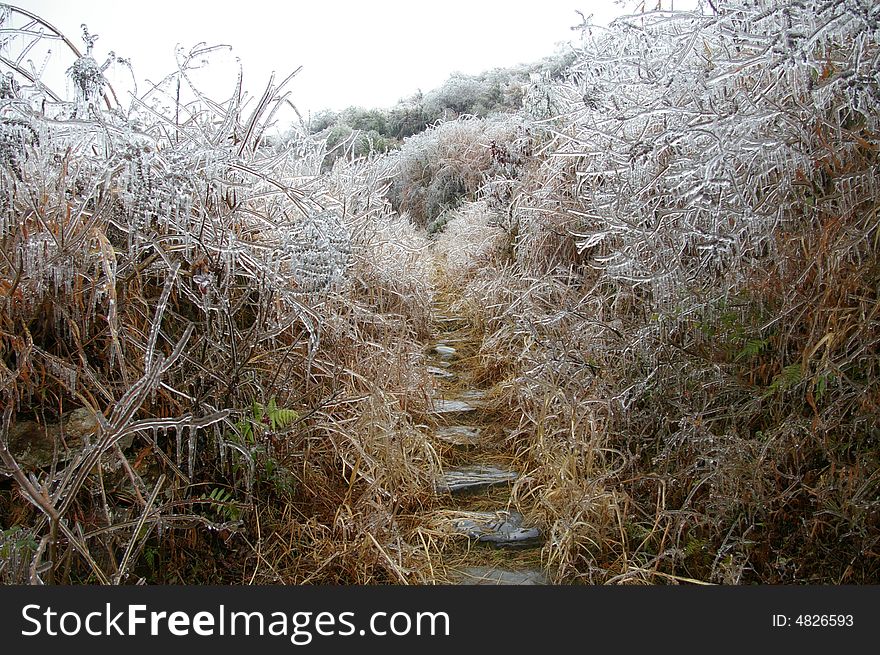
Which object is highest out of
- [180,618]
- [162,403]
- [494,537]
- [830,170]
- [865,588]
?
[830,170]

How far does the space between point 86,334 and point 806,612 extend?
107 inches

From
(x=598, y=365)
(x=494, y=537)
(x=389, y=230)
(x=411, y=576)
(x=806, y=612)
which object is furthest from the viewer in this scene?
(x=389, y=230)

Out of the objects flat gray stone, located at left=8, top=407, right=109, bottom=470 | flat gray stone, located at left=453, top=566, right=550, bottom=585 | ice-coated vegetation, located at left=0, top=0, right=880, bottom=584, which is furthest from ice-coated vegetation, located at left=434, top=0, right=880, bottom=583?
flat gray stone, located at left=8, top=407, right=109, bottom=470

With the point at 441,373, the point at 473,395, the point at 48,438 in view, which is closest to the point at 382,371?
the point at 473,395

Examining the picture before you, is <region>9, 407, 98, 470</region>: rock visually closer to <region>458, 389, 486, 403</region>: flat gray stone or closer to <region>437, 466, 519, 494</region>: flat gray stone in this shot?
<region>437, 466, 519, 494</region>: flat gray stone

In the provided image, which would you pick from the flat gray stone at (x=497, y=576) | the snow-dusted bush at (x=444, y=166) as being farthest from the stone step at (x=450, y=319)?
the snow-dusted bush at (x=444, y=166)

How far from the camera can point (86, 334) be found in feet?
7.59

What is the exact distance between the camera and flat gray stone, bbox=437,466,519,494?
3.46 m

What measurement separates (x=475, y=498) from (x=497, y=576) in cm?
67

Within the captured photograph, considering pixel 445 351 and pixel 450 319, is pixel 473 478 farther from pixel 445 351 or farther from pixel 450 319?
pixel 450 319

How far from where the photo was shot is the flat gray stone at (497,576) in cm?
272

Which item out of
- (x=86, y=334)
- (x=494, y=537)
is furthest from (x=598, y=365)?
(x=86, y=334)

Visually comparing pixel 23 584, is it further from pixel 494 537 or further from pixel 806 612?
pixel 806 612

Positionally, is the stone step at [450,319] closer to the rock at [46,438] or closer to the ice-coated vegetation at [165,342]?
the ice-coated vegetation at [165,342]
